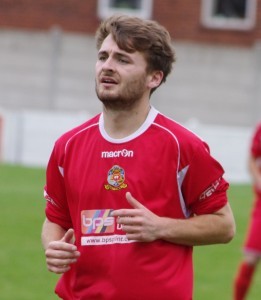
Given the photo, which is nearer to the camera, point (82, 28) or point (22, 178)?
point (22, 178)

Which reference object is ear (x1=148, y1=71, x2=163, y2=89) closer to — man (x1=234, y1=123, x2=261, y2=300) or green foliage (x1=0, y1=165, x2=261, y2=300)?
man (x1=234, y1=123, x2=261, y2=300)

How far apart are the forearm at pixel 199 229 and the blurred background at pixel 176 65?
2544cm

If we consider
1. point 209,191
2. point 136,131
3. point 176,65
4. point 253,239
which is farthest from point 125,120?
point 176,65

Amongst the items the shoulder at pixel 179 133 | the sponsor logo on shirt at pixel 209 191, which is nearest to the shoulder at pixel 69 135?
the shoulder at pixel 179 133

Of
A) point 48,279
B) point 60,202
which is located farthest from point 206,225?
point 48,279

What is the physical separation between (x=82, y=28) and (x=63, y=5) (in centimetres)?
76

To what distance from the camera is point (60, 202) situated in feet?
18.1

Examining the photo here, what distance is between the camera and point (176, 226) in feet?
17.1

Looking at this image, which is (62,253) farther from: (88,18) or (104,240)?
(88,18)

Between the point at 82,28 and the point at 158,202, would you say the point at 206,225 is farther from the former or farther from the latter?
the point at 82,28

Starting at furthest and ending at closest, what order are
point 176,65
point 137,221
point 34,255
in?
point 176,65, point 34,255, point 137,221

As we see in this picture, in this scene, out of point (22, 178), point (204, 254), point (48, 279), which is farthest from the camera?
point (22, 178)

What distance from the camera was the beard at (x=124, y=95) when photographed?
5.15 meters

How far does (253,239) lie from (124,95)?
584 cm
